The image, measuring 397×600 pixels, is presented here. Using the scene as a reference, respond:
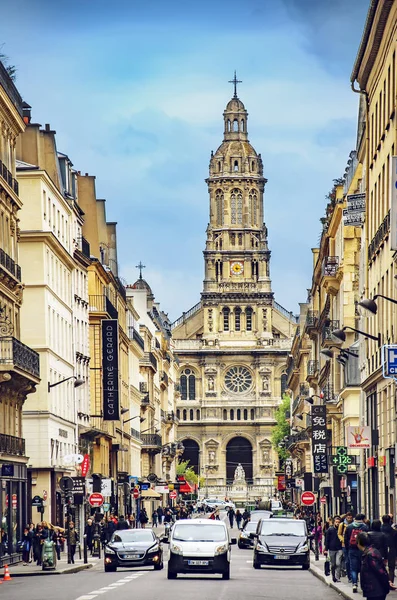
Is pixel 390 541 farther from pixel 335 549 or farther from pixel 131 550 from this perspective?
pixel 131 550

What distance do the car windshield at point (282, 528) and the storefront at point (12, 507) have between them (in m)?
8.72

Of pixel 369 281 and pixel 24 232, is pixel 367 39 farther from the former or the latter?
pixel 24 232

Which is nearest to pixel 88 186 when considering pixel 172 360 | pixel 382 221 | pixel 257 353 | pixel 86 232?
pixel 86 232

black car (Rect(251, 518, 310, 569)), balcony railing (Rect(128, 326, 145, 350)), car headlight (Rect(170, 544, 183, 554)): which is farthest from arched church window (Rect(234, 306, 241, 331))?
car headlight (Rect(170, 544, 183, 554))

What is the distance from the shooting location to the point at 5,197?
5547 cm

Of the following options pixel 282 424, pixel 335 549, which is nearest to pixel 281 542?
pixel 335 549

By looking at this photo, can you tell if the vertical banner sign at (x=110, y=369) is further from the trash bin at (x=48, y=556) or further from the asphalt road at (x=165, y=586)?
the trash bin at (x=48, y=556)

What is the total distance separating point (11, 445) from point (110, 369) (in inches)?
1407

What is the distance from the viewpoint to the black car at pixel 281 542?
163 feet

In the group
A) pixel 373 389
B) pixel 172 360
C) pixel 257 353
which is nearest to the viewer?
pixel 373 389

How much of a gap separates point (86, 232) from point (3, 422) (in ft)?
133

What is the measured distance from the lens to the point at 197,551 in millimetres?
43125

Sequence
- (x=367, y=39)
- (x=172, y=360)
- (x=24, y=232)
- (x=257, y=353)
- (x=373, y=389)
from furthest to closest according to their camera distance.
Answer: (x=257, y=353) < (x=172, y=360) < (x=24, y=232) < (x=373, y=389) < (x=367, y=39)

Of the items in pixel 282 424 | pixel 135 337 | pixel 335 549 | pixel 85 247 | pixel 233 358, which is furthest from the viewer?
pixel 233 358
